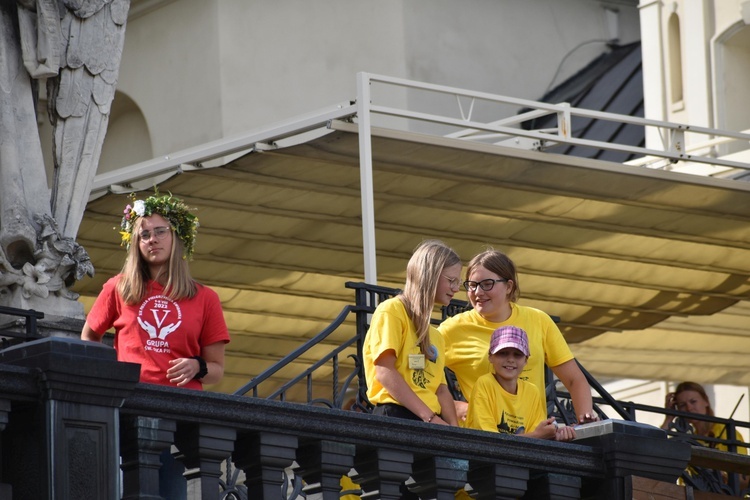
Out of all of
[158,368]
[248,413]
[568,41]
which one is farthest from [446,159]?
[568,41]

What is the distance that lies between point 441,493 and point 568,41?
19.4 metres

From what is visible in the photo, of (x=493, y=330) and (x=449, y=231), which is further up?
(x=449, y=231)

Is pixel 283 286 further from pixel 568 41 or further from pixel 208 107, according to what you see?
pixel 568 41

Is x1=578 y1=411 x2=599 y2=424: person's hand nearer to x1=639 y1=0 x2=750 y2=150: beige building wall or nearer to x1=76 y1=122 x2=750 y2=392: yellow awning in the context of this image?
x1=76 y1=122 x2=750 y2=392: yellow awning

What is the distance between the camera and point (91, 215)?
14125 mm

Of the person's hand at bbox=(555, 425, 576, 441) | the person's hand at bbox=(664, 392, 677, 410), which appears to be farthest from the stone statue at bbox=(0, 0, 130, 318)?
the person's hand at bbox=(664, 392, 677, 410)

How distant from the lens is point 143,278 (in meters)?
7.84

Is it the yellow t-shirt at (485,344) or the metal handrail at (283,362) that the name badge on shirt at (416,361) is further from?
the metal handrail at (283,362)

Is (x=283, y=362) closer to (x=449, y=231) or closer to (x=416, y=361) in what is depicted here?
(x=416, y=361)

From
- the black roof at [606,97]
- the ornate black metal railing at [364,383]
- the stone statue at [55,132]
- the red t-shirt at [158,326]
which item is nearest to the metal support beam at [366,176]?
the ornate black metal railing at [364,383]

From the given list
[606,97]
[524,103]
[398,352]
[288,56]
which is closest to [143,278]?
[398,352]

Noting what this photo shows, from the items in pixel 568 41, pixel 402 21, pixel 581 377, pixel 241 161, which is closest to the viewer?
pixel 581 377

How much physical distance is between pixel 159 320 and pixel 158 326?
0.03m

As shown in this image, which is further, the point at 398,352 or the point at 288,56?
the point at 288,56
